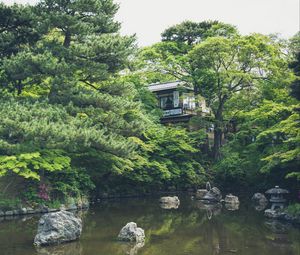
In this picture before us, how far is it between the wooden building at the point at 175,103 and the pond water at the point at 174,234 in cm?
1785

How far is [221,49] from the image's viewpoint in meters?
31.6

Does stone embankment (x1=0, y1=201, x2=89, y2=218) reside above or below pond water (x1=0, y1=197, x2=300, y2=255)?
above

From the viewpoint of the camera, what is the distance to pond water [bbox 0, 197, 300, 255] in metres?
11.6

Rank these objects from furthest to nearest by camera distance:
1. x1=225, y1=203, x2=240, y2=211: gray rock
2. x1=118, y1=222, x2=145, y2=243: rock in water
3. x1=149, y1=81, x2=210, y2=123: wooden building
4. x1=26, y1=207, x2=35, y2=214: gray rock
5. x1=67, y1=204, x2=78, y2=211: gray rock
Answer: x1=149, y1=81, x2=210, y2=123: wooden building, x1=225, y1=203, x2=240, y2=211: gray rock, x1=67, y1=204, x2=78, y2=211: gray rock, x1=26, y1=207, x2=35, y2=214: gray rock, x1=118, y1=222, x2=145, y2=243: rock in water

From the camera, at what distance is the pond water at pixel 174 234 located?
37.9 feet

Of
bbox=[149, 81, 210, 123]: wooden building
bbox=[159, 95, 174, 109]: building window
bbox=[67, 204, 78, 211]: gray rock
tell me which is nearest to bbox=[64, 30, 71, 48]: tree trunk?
bbox=[67, 204, 78, 211]: gray rock

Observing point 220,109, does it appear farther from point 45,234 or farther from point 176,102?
point 45,234

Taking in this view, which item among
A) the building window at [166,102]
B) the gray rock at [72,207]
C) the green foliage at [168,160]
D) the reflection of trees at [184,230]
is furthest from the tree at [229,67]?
the gray rock at [72,207]

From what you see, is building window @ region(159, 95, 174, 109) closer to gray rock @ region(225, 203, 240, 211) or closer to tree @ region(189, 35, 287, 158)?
tree @ region(189, 35, 287, 158)

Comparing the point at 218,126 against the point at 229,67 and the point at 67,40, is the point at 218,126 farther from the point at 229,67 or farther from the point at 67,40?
the point at 67,40

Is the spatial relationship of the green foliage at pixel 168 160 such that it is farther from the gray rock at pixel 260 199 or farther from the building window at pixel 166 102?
the building window at pixel 166 102

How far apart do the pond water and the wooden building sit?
17.8m

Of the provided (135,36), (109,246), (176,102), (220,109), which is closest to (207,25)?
(176,102)

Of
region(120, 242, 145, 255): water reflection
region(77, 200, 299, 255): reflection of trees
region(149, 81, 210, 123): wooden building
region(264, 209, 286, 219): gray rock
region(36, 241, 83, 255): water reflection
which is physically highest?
region(149, 81, 210, 123): wooden building
